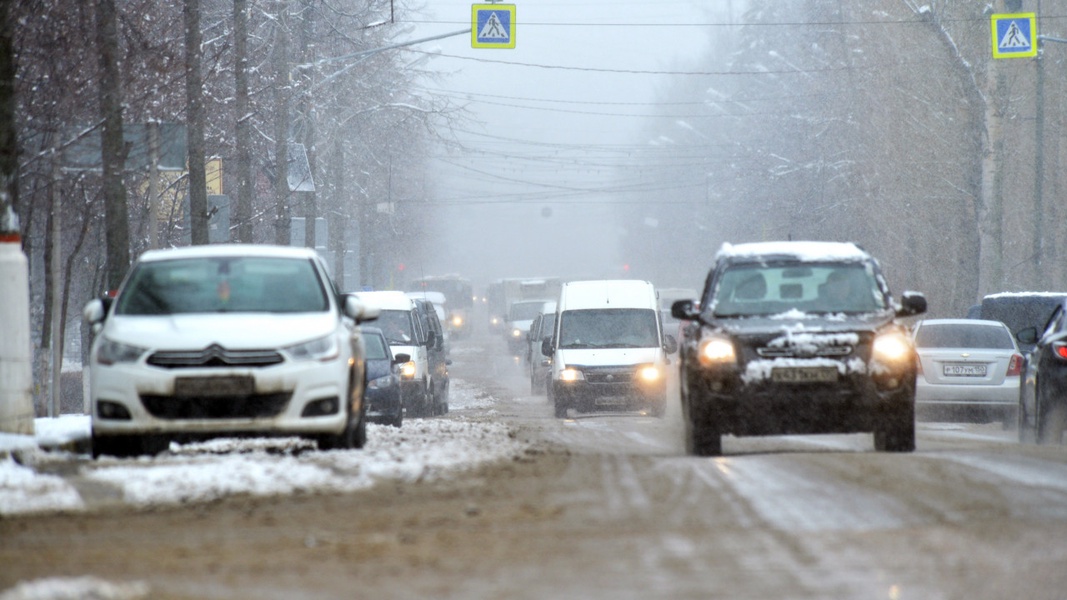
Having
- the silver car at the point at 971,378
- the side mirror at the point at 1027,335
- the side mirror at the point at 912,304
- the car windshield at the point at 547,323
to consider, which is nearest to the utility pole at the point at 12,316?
the side mirror at the point at 912,304

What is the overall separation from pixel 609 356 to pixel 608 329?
79 centimetres

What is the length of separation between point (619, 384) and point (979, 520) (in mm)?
16679

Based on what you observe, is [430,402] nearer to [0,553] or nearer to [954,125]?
[0,553]

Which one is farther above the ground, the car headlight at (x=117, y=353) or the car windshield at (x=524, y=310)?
the car headlight at (x=117, y=353)

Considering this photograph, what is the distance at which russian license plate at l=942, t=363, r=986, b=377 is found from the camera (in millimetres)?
20891

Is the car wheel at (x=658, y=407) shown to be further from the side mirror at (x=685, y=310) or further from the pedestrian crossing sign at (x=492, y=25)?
the side mirror at (x=685, y=310)

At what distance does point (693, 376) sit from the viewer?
11938mm

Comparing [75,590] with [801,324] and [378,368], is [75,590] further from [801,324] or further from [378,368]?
[378,368]

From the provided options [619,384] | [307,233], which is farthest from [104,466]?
[307,233]

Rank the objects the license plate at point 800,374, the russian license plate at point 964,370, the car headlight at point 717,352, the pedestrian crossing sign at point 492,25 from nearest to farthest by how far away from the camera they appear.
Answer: the license plate at point 800,374, the car headlight at point 717,352, the russian license plate at point 964,370, the pedestrian crossing sign at point 492,25

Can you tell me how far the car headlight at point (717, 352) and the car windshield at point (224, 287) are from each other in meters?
2.88

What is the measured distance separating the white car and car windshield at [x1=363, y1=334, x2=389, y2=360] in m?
9.57

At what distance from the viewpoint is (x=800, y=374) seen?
11.6 metres

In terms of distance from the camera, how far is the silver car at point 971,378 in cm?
2081
